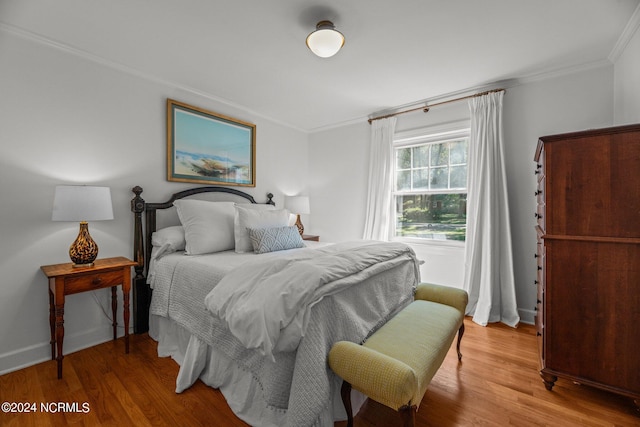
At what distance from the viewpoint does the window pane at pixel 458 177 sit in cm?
326

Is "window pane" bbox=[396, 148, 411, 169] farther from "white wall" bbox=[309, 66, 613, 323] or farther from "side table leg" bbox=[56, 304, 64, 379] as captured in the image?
"side table leg" bbox=[56, 304, 64, 379]

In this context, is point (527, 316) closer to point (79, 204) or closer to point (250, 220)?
point (250, 220)

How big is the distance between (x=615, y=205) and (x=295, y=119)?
3.47 m

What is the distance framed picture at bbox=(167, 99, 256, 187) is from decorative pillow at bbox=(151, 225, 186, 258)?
0.62 m

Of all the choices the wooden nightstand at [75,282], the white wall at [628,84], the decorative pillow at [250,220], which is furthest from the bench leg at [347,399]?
the white wall at [628,84]

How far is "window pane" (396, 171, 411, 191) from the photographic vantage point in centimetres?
367

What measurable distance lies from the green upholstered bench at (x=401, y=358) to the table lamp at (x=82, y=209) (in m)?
1.93

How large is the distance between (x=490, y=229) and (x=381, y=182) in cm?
139

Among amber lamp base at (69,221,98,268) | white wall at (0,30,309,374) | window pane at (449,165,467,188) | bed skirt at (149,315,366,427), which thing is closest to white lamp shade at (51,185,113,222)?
amber lamp base at (69,221,98,268)

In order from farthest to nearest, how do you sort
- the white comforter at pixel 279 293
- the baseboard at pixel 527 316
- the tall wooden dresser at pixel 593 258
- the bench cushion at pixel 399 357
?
the baseboard at pixel 527 316
the tall wooden dresser at pixel 593 258
the white comforter at pixel 279 293
the bench cushion at pixel 399 357

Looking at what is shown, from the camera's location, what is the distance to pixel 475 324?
283cm

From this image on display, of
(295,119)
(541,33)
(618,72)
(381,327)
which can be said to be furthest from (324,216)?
(618,72)

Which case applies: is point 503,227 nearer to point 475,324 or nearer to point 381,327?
point 475,324

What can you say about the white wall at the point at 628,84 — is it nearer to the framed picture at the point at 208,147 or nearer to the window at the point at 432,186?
the window at the point at 432,186
